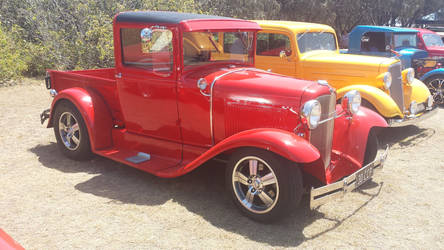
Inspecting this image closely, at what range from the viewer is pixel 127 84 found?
4508 mm

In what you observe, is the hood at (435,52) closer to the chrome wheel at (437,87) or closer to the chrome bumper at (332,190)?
the chrome wheel at (437,87)

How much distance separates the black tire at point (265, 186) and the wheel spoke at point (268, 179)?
0.01m

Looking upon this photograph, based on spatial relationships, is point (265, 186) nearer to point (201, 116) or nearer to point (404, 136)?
point (201, 116)

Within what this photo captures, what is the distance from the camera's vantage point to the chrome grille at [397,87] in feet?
21.0

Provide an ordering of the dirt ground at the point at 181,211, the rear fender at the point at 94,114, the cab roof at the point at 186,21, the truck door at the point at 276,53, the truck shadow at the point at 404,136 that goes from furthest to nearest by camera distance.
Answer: the truck door at the point at 276,53, the truck shadow at the point at 404,136, the rear fender at the point at 94,114, the cab roof at the point at 186,21, the dirt ground at the point at 181,211

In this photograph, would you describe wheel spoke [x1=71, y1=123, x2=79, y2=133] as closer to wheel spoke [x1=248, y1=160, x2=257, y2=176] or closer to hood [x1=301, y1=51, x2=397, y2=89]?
wheel spoke [x1=248, y1=160, x2=257, y2=176]

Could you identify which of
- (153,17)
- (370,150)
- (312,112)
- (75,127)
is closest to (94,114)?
(75,127)

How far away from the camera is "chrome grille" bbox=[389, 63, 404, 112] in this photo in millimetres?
6395

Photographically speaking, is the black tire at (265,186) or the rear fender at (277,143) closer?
the rear fender at (277,143)

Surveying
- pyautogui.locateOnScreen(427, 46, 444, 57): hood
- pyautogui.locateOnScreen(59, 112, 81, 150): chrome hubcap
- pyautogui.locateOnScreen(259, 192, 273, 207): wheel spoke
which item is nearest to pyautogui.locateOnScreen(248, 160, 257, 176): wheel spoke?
pyautogui.locateOnScreen(259, 192, 273, 207): wheel spoke

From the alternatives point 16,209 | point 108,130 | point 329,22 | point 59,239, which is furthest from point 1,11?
point 329,22

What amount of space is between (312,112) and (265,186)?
0.81 metres

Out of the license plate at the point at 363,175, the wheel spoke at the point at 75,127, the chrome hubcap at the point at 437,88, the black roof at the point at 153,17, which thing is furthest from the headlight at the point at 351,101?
the chrome hubcap at the point at 437,88

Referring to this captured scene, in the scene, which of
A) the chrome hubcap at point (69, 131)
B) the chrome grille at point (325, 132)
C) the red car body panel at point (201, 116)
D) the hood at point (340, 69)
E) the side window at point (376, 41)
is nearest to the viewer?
the red car body panel at point (201, 116)
